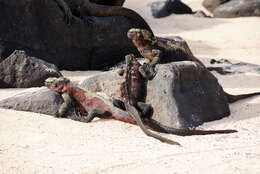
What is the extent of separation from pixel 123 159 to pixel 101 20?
6614 millimetres

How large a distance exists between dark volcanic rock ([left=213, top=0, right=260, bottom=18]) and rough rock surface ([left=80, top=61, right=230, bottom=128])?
14.0m

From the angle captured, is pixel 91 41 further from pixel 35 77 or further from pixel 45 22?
pixel 35 77

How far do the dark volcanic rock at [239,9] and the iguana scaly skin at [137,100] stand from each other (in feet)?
48.1

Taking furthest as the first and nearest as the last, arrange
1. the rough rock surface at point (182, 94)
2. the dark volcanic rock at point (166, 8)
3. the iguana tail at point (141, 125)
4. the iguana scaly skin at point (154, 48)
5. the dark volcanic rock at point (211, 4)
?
the dark volcanic rock at point (211, 4) → the dark volcanic rock at point (166, 8) → the iguana scaly skin at point (154, 48) → the rough rock surface at point (182, 94) → the iguana tail at point (141, 125)

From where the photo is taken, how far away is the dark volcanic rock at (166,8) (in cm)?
1893

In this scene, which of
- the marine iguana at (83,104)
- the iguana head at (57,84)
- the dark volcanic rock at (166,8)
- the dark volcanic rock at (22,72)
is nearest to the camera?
the marine iguana at (83,104)

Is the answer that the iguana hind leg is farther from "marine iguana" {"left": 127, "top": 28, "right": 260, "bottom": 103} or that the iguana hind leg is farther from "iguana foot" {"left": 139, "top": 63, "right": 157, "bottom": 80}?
"marine iguana" {"left": 127, "top": 28, "right": 260, "bottom": 103}

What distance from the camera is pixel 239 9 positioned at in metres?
18.8

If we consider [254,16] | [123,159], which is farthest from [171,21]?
[123,159]

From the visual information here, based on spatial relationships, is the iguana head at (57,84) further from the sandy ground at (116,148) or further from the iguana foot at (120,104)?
the iguana foot at (120,104)

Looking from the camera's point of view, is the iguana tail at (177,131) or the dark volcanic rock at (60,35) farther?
the dark volcanic rock at (60,35)

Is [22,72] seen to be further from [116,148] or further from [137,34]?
[116,148]

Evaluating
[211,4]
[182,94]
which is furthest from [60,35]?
[211,4]

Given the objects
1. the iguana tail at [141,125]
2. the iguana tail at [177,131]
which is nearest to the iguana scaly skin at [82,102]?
the iguana tail at [141,125]
